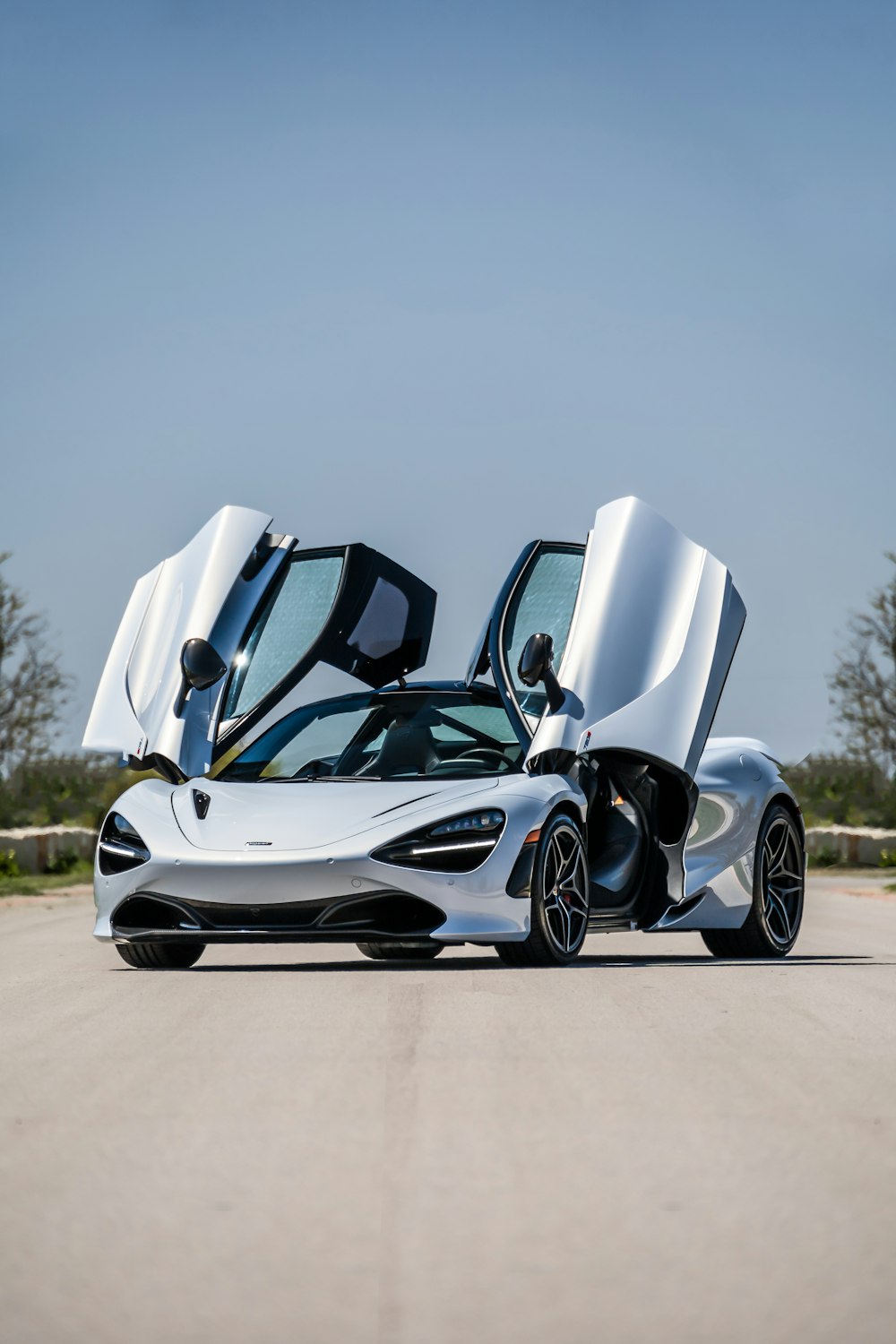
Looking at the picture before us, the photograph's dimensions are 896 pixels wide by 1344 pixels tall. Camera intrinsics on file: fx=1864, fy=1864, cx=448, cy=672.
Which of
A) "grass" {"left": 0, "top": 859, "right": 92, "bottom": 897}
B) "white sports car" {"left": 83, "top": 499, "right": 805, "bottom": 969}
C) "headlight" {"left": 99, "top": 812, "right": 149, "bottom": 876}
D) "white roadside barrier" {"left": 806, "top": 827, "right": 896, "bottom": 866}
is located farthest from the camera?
"white roadside barrier" {"left": 806, "top": 827, "right": 896, "bottom": 866}

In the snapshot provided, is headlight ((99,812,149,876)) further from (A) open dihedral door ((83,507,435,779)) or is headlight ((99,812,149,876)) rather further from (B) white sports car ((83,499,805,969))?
(A) open dihedral door ((83,507,435,779))

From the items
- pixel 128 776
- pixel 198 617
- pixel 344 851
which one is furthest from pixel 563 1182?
pixel 128 776

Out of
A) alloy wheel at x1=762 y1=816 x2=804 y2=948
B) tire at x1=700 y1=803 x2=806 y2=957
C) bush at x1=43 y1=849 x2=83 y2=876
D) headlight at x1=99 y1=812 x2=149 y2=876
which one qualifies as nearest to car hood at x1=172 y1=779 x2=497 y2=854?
headlight at x1=99 y1=812 x2=149 y2=876

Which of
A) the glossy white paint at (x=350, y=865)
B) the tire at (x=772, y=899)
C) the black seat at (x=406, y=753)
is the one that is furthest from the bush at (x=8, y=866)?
the glossy white paint at (x=350, y=865)

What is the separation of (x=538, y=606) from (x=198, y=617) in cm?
190

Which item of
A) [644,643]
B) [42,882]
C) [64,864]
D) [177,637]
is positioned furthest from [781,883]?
[64,864]

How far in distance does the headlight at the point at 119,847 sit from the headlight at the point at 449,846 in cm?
129

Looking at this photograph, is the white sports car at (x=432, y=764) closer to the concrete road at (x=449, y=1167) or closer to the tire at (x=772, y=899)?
the tire at (x=772, y=899)

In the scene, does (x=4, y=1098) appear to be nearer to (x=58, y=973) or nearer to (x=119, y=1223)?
(x=119, y=1223)

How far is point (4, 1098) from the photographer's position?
5262 mm

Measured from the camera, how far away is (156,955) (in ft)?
31.7

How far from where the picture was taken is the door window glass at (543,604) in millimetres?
9900

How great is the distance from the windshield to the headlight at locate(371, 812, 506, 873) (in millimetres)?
908

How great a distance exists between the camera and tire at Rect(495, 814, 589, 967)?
8875mm
